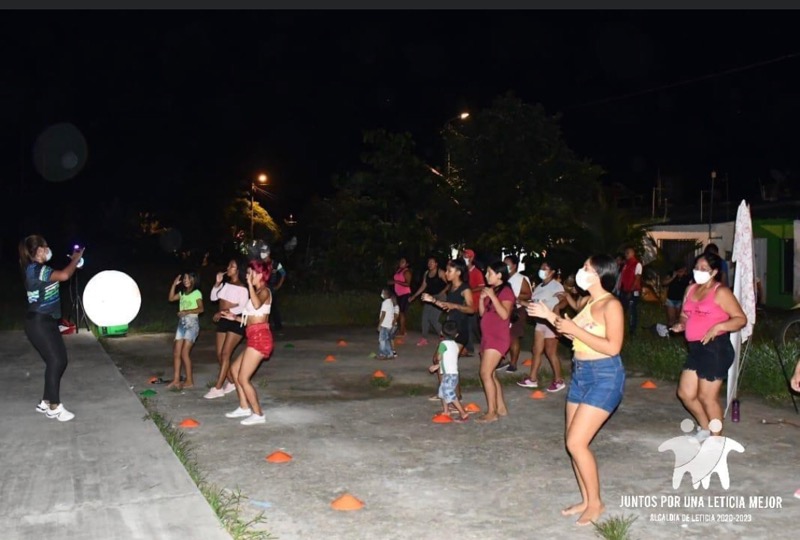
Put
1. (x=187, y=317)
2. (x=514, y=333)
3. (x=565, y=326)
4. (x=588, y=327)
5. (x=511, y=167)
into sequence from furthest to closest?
(x=511, y=167) < (x=514, y=333) < (x=187, y=317) < (x=588, y=327) < (x=565, y=326)

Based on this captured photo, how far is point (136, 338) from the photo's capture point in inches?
567

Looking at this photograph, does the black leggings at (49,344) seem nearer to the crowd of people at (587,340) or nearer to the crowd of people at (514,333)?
the crowd of people at (514,333)

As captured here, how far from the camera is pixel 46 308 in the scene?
756 cm

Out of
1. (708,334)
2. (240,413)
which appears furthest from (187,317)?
(708,334)

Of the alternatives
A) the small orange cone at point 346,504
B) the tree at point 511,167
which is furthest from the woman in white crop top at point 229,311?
the tree at point 511,167

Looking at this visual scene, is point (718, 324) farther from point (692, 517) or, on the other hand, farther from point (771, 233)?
point (771, 233)

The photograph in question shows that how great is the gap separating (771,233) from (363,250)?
36.1 ft

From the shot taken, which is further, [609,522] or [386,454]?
[386,454]

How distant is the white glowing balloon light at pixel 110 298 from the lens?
13.3m

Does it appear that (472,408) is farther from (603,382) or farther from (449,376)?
(603,382)

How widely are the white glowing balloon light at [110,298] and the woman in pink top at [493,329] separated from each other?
787 centimetres

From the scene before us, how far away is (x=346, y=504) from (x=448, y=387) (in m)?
2.78

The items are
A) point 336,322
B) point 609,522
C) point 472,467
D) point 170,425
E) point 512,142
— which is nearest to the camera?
→ point 609,522

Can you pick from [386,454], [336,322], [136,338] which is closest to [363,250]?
[336,322]
